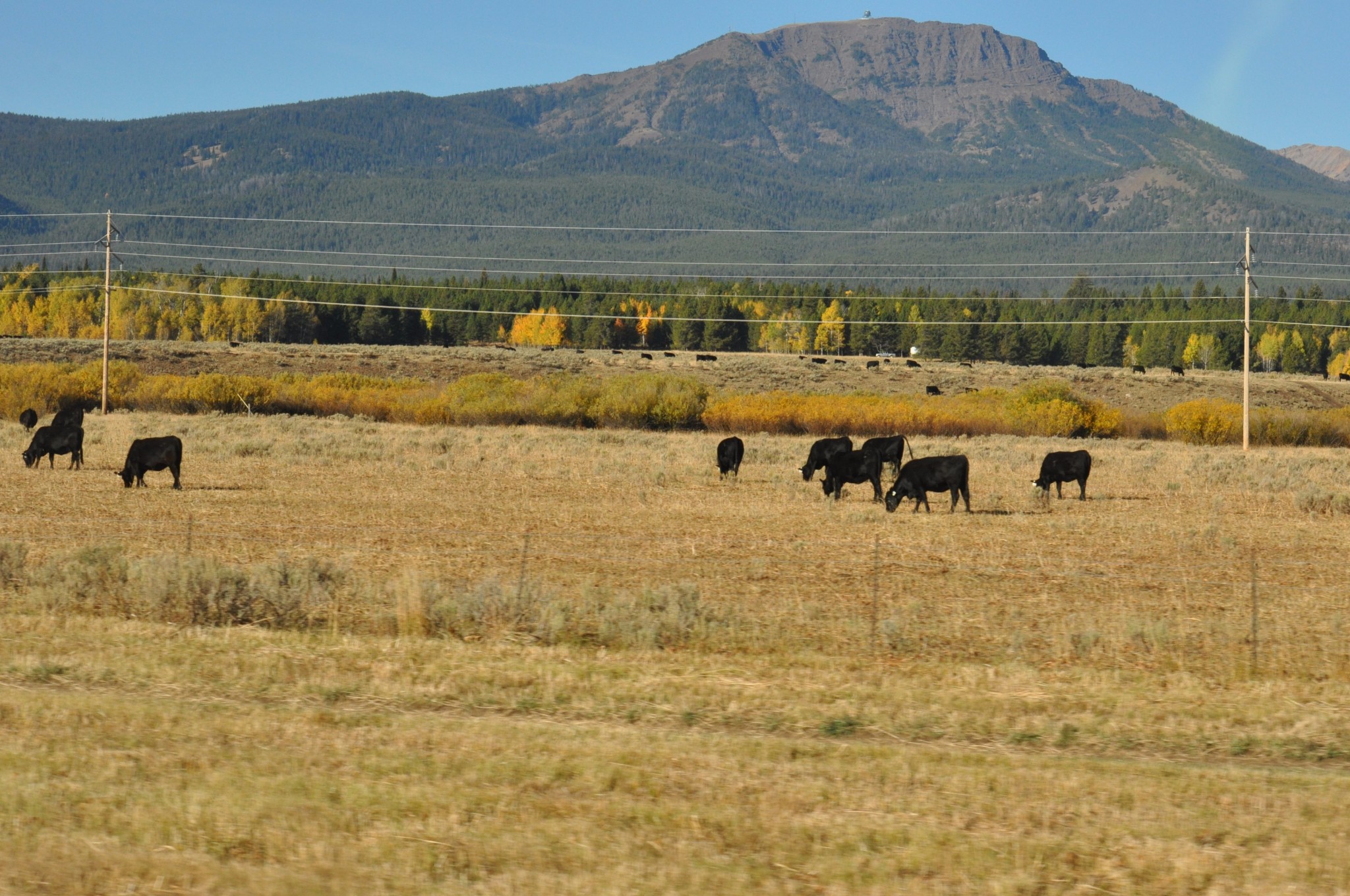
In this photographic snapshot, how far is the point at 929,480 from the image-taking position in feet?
89.5

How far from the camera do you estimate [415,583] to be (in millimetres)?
14953

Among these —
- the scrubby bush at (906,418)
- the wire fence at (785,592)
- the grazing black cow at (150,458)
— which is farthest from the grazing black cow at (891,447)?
the scrubby bush at (906,418)

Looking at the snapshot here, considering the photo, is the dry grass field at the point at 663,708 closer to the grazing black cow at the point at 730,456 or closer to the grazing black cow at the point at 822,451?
the grazing black cow at the point at 822,451

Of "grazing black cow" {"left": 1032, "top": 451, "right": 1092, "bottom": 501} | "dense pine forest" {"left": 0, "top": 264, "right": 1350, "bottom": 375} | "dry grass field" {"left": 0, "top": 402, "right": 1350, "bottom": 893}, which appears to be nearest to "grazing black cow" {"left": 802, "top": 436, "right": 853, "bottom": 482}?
"grazing black cow" {"left": 1032, "top": 451, "right": 1092, "bottom": 501}

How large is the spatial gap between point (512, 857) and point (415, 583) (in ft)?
24.6

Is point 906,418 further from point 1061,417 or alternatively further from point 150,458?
point 150,458

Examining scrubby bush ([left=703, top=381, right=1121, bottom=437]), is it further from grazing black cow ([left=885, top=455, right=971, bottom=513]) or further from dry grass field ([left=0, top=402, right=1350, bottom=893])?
dry grass field ([left=0, top=402, right=1350, bottom=893])

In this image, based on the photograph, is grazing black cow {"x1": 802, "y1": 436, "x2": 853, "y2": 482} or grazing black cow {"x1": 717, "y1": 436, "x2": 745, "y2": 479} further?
grazing black cow {"x1": 717, "y1": 436, "x2": 745, "y2": 479}

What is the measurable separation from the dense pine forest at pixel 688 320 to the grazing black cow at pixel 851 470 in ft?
369

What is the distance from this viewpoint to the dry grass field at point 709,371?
87125 millimetres

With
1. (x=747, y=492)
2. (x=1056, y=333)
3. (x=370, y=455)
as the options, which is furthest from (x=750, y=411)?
(x=1056, y=333)

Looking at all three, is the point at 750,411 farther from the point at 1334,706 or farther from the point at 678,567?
the point at 1334,706

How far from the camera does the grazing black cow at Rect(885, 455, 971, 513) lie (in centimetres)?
2719

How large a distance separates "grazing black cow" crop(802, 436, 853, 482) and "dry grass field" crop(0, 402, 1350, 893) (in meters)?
8.32
